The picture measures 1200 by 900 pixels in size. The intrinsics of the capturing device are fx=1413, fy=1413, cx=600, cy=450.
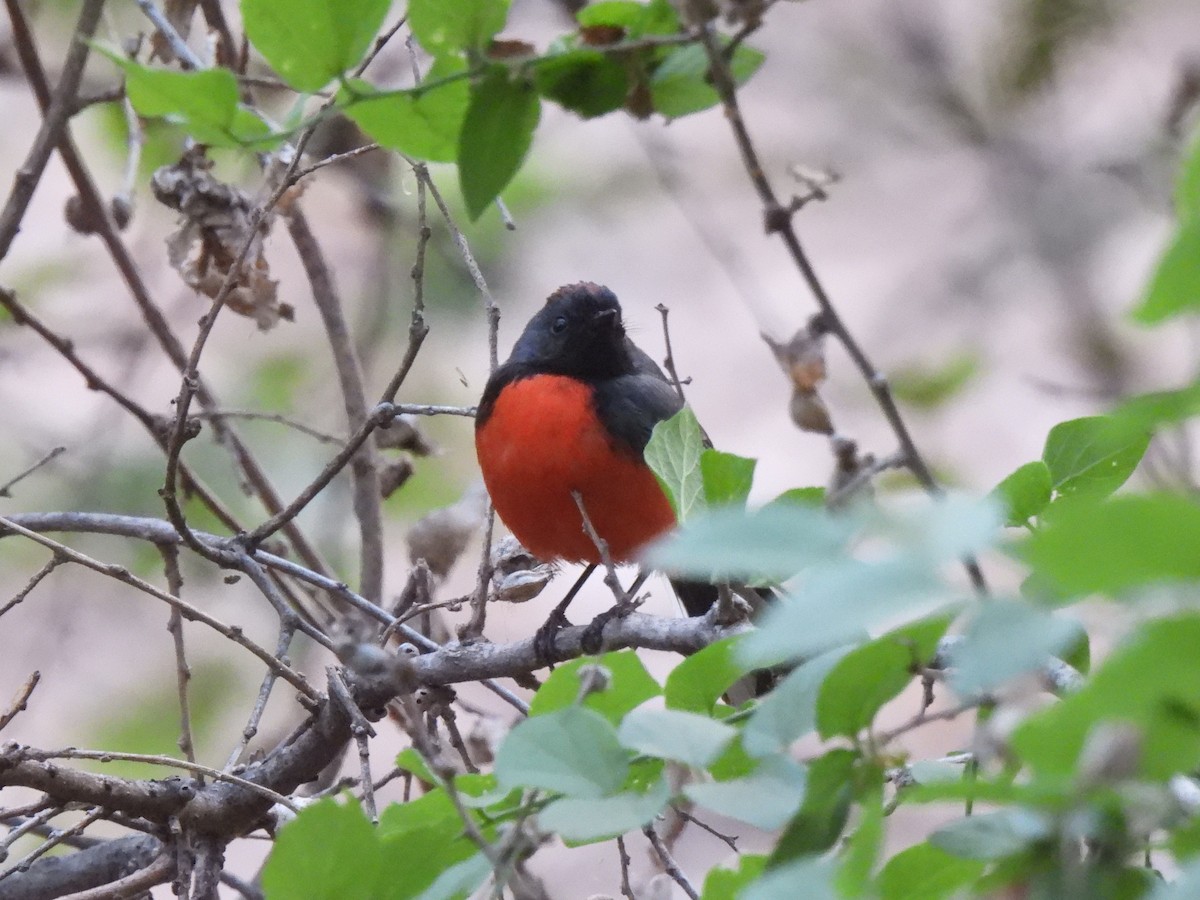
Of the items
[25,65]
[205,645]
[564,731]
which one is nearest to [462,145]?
[564,731]

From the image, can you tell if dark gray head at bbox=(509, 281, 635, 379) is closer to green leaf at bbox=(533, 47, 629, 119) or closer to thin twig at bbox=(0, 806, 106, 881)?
thin twig at bbox=(0, 806, 106, 881)

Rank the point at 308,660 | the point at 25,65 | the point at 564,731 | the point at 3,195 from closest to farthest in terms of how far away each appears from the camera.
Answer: the point at 564,731
the point at 25,65
the point at 308,660
the point at 3,195

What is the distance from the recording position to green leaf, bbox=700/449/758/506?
1284 millimetres

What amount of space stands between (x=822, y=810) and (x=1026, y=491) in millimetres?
576

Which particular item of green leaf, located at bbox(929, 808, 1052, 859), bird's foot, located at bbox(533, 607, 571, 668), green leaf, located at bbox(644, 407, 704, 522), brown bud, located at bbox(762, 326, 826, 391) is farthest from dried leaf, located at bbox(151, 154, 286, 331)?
green leaf, located at bbox(929, 808, 1052, 859)

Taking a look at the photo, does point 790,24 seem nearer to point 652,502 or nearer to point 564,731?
point 652,502

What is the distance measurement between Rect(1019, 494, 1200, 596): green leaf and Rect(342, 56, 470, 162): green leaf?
0.69 metres

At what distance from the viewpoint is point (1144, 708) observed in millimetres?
646

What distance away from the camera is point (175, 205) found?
3.08 m

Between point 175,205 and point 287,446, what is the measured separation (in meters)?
2.07

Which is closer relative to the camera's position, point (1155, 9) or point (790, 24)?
point (1155, 9)

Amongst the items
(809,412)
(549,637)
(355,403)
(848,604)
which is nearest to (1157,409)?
(848,604)

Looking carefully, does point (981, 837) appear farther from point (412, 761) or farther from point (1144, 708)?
point (412, 761)

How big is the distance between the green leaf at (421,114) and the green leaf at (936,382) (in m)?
3.15
